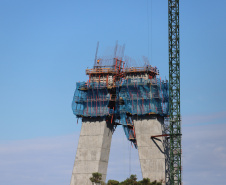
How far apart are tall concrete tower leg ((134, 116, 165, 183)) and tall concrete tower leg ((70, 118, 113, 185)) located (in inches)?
402

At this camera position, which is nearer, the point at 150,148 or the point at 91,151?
the point at 150,148

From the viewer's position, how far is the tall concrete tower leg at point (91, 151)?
16688cm

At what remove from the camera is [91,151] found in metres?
168

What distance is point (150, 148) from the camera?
161 m

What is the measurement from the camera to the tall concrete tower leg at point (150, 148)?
160 metres

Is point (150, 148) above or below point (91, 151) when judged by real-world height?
below

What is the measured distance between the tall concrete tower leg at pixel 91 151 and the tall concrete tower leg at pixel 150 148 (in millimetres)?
10213

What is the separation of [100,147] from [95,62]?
76.6 feet

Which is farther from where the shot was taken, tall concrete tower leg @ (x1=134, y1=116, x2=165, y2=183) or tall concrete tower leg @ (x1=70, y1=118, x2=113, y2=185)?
tall concrete tower leg @ (x1=70, y1=118, x2=113, y2=185)

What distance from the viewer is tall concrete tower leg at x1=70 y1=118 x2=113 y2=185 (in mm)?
166875

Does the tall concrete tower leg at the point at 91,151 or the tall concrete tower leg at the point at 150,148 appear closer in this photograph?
the tall concrete tower leg at the point at 150,148

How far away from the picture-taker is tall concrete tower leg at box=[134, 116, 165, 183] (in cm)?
15975

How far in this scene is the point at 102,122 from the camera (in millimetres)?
168875

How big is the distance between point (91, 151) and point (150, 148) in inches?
643
